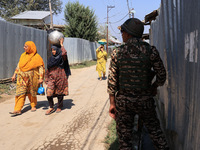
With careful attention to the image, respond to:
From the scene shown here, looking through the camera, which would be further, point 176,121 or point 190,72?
point 176,121

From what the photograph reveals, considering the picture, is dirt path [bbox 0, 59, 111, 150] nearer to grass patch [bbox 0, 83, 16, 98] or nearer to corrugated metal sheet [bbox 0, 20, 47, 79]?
grass patch [bbox 0, 83, 16, 98]

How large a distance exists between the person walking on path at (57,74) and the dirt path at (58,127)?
0.49 meters

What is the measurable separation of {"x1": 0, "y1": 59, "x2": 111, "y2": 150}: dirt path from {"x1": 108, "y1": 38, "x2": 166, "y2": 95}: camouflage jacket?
4.73ft

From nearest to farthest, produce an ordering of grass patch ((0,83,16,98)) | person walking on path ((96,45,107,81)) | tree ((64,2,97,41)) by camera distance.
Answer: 1. grass patch ((0,83,16,98))
2. person walking on path ((96,45,107,81))
3. tree ((64,2,97,41))

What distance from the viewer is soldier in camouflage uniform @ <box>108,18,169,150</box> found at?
224 cm

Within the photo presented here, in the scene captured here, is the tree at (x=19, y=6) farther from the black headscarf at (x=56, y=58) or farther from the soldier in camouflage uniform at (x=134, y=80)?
the soldier in camouflage uniform at (x=134, y=80)

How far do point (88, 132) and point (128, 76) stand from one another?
196 cm

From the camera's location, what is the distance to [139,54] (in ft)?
7.32

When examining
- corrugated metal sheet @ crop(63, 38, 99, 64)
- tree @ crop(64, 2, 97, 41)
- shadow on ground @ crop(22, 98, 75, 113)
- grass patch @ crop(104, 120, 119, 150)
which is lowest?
grass patch @ crop(104, 120, 119, 150)

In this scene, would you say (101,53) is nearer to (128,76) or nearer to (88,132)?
(88,132)

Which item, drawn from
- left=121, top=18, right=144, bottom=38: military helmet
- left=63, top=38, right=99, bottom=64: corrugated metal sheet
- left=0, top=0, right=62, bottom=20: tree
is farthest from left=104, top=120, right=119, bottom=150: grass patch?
left=0, top=0, right=62, bottom=20: tree

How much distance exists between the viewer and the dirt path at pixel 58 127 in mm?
3391

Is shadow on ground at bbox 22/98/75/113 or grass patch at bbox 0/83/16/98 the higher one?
grass patch at bbox 0/83/16/98

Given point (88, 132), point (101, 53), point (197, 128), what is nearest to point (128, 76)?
point (197, 128)
